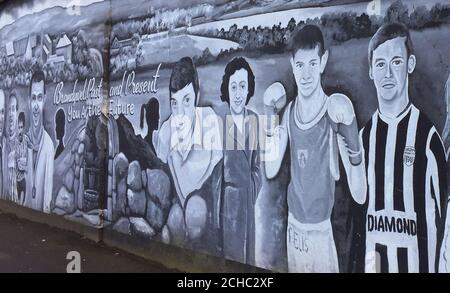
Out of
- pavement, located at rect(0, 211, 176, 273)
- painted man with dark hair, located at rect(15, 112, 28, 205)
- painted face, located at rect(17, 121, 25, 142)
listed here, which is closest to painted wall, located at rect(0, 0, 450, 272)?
pavement, located at rect(0, 211, 176, 273)

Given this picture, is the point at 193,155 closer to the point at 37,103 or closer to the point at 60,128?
the point at 60,128

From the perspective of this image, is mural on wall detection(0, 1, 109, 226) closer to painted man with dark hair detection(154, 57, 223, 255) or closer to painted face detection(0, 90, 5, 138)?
painted face detection(0, 90, 5, 138)

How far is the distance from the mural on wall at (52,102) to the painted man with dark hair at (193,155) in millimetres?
1644

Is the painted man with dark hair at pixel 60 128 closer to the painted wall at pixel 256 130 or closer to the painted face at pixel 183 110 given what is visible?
the painted wall at pixel 256 130

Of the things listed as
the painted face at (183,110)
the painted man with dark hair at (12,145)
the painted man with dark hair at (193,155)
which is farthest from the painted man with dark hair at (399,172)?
the painted man with dark hair at (12,145)

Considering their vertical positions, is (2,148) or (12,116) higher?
(12,116)

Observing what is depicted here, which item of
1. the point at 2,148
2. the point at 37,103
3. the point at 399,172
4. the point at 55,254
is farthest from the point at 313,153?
the point at 2,148

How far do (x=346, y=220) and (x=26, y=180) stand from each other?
22.0ft

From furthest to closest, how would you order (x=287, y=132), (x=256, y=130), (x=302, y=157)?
(x=256, y=130) < (x=287, y=132) < (x=302, y=157)

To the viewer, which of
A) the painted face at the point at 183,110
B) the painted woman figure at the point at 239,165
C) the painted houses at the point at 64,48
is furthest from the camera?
the painted houses at the point at 64,48

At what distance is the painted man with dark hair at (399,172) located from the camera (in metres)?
3.44

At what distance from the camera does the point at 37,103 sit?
8.55 metres

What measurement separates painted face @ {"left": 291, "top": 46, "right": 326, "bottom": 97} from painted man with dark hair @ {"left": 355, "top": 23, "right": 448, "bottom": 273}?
0.52 m

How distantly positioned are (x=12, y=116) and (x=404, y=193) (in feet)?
26.0
